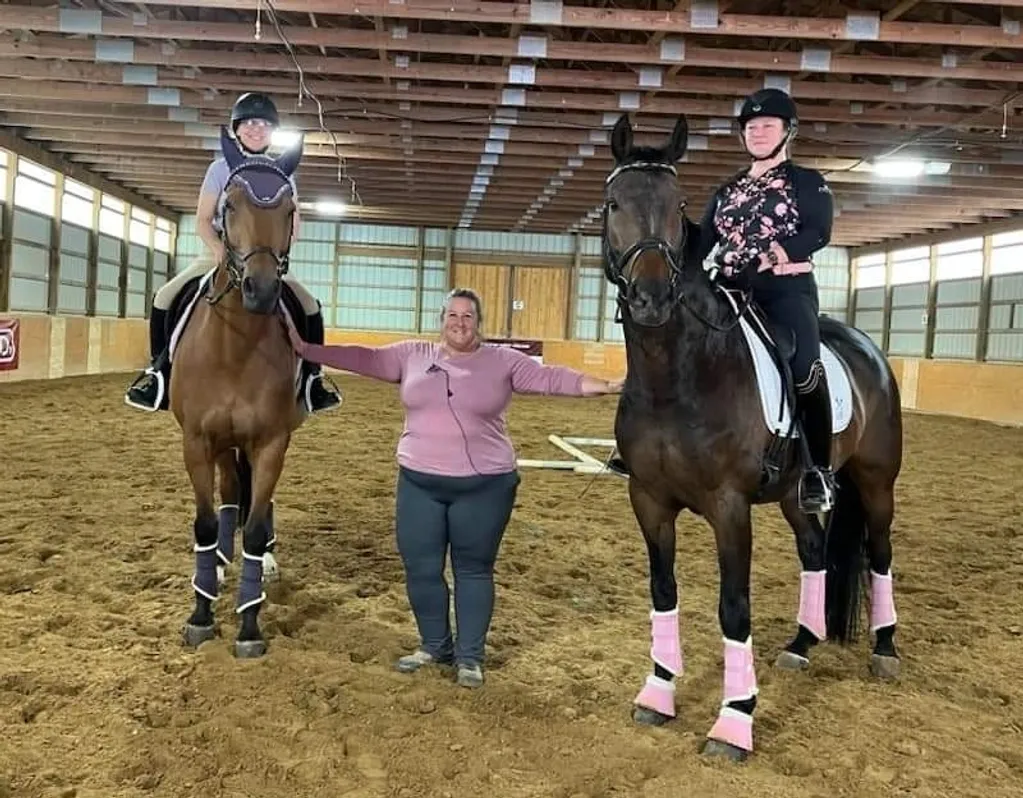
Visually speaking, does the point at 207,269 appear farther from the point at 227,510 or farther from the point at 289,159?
the point at 227,510

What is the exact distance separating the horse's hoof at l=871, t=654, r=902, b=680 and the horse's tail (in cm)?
37

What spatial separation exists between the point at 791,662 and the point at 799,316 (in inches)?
61.6

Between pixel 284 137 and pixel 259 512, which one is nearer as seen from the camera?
pixel 259 512

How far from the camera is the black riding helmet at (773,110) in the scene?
133 inches

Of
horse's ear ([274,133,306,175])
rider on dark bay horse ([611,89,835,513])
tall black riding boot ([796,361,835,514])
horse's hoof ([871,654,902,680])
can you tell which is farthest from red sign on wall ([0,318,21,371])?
horse's hoof ([871,654,902,680])

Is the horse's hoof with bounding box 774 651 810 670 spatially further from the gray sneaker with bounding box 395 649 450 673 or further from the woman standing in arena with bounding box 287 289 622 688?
the gray sneaker with bounding box 395 649 450 673

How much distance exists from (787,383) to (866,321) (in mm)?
25675

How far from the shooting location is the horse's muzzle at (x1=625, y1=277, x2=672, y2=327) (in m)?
2.83

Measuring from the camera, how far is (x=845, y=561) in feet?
13.9

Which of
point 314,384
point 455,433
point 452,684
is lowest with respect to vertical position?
point 452,684

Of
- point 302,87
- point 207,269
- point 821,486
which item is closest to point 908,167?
point 302,87

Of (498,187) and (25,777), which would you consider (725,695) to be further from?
(498,187)

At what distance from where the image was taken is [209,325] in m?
3.92

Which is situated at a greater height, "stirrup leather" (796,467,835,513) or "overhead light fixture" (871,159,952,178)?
"overhead light fixture" (871,159,952,178)
